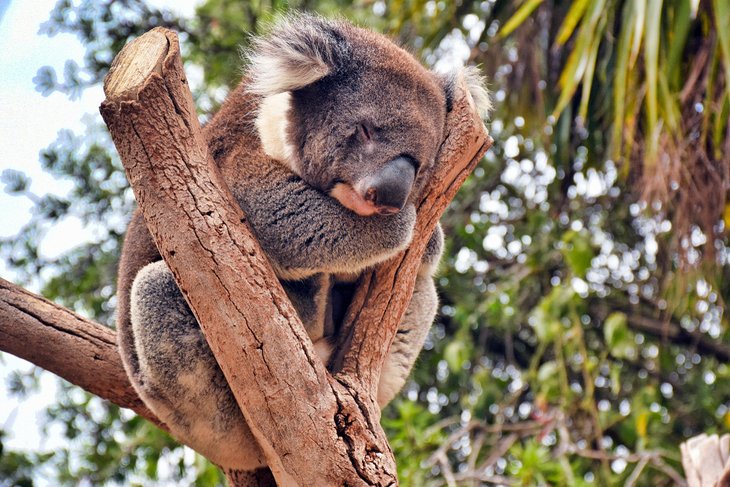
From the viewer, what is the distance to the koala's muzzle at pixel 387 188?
2.53m

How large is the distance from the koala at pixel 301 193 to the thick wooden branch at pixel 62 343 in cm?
13

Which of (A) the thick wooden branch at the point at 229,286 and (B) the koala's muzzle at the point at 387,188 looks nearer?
(A) the thick wooden branch at the point at 229,286

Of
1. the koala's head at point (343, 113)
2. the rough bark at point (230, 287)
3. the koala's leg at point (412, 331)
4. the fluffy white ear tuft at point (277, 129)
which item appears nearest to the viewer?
the rough bark at point (230, 287)

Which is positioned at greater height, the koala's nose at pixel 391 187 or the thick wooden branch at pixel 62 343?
the koala's nose at pixel 391 187

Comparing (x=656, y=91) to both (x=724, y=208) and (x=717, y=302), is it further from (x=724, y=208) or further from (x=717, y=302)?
(x=717, y=302)

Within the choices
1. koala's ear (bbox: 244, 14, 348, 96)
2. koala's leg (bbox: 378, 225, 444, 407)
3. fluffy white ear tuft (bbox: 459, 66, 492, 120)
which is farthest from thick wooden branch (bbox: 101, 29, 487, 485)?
fluffy white ear tuft (bbox: 459, 66, 492, 120)

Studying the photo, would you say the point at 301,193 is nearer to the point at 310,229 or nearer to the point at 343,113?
the point at 310,229

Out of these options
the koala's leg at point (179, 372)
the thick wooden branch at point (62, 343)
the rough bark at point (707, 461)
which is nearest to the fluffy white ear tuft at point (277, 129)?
the koala's leg at point (179, 372)

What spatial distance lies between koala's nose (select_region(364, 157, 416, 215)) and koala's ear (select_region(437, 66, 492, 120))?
1.63 ft

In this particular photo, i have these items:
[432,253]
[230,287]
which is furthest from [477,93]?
[230,287]

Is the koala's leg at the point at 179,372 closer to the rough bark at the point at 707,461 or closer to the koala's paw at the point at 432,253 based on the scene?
the koala's paw at the point at 432,253

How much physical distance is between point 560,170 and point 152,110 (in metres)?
3.93

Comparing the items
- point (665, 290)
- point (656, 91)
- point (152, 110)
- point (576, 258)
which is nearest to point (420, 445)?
point (576, 258)

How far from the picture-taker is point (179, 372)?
8.42ft
